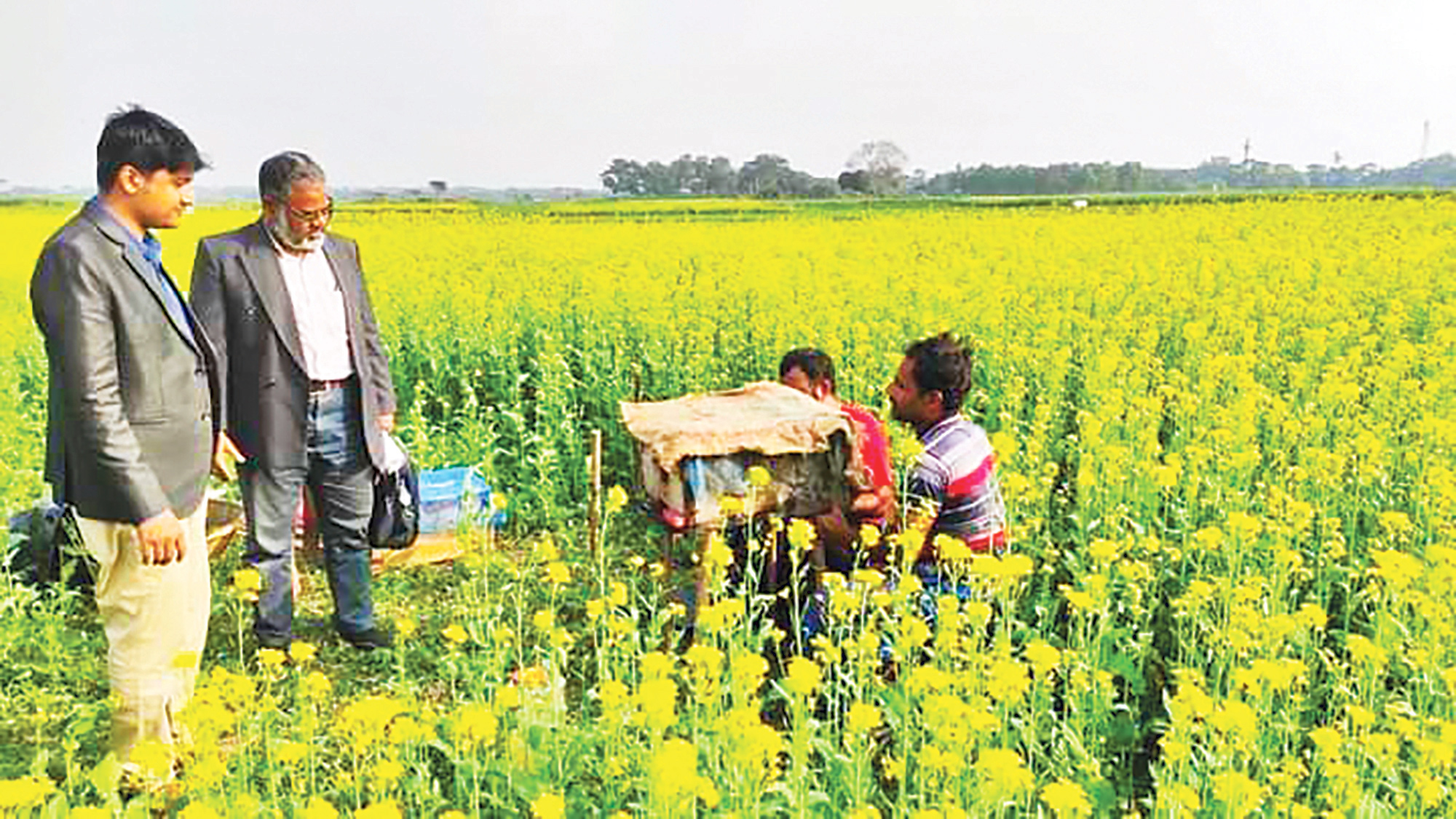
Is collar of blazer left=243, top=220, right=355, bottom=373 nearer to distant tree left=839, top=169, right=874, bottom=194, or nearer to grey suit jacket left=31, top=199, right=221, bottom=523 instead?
grey suit jacket left=31, top=199, right=221, bottom=523

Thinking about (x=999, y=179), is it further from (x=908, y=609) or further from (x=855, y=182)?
(x=908, y=609)

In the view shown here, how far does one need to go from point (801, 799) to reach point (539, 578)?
3.40m

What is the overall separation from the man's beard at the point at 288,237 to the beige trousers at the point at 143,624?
1.12 m

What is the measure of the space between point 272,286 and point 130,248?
40.0 inches

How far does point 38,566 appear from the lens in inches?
185

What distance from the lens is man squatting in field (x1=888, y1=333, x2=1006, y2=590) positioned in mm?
3758

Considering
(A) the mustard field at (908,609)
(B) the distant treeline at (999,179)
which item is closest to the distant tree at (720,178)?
(B) the distant treeline at (999,179)

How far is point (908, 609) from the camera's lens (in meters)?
2.94

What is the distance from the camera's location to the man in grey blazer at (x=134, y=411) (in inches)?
117

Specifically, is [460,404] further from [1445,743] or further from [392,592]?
[1445,743]

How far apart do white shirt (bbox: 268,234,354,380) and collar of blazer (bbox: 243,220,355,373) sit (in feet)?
0.05

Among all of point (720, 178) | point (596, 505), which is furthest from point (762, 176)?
point (596, 505)

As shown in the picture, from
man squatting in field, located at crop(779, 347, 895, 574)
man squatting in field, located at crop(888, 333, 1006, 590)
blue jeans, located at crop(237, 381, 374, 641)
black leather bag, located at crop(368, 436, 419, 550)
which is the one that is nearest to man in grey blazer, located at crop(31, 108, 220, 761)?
blue jeans, located at crop(237, 381, 374, 641)

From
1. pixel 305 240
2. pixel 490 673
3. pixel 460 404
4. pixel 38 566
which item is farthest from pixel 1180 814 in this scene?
pixel 460 404
